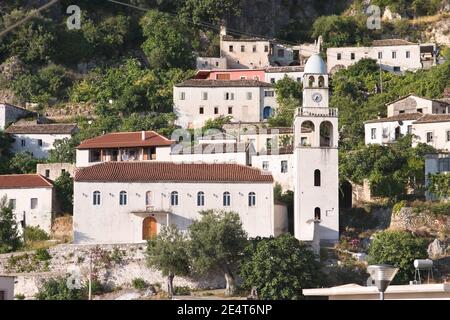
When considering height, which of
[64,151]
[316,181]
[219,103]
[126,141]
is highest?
[219,103]

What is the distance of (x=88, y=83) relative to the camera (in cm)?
8781

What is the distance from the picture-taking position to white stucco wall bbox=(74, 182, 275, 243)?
60562 millimetres

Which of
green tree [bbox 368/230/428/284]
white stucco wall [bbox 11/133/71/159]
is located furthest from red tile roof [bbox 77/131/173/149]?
green tree [bbox 368/230/428/284]

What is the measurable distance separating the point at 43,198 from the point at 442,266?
2143cm

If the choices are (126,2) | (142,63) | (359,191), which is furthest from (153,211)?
(126,2)

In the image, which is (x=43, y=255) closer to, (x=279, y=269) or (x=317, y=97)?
(x=279, y=269)

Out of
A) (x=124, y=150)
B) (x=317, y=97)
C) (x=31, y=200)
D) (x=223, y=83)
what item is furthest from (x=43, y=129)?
(x=317, y=97)

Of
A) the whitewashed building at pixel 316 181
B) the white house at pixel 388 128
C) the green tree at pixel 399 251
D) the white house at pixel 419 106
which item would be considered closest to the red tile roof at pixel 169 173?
the whitewashed building at pixel 316 181

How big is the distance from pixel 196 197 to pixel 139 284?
227 inches

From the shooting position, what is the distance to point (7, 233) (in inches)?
2442

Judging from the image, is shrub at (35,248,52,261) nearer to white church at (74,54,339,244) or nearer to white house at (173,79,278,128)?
white church at (74,54,339,244)

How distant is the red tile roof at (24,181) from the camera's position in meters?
65.5

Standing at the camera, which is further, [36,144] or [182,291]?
[36,144]
